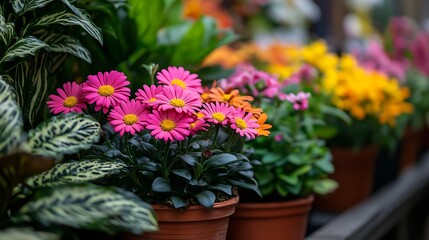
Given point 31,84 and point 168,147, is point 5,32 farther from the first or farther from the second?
point 168,147

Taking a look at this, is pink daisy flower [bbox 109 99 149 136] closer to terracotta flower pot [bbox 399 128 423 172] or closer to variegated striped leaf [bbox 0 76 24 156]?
variegated striped leaf [bbox 0 76 24 156]

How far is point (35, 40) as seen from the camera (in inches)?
45.6

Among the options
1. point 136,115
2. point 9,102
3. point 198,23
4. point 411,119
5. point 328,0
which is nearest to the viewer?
point 9,102

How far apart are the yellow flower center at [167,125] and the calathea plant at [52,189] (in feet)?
0.45

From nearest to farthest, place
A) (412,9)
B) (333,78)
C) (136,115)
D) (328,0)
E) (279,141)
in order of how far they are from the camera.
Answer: (136,115), (279,141), (333,78), (328,0), (412,9)

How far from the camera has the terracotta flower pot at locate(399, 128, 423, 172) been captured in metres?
3.03

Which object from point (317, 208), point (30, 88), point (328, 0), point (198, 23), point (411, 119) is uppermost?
point (328, 0)

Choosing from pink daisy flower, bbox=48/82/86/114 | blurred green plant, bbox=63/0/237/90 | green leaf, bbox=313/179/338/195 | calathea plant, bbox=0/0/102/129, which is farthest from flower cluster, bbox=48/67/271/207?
green leaf, bbox=313/179/338/195

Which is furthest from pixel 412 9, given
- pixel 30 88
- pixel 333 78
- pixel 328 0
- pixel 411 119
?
pixel 30 88

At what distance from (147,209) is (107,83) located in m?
0.34

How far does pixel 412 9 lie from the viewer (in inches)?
205

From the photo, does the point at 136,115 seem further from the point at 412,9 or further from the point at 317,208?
the point at 412,9

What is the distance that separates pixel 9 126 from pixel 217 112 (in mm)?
417

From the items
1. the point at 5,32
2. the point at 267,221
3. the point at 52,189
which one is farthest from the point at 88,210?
the point at 267,221
